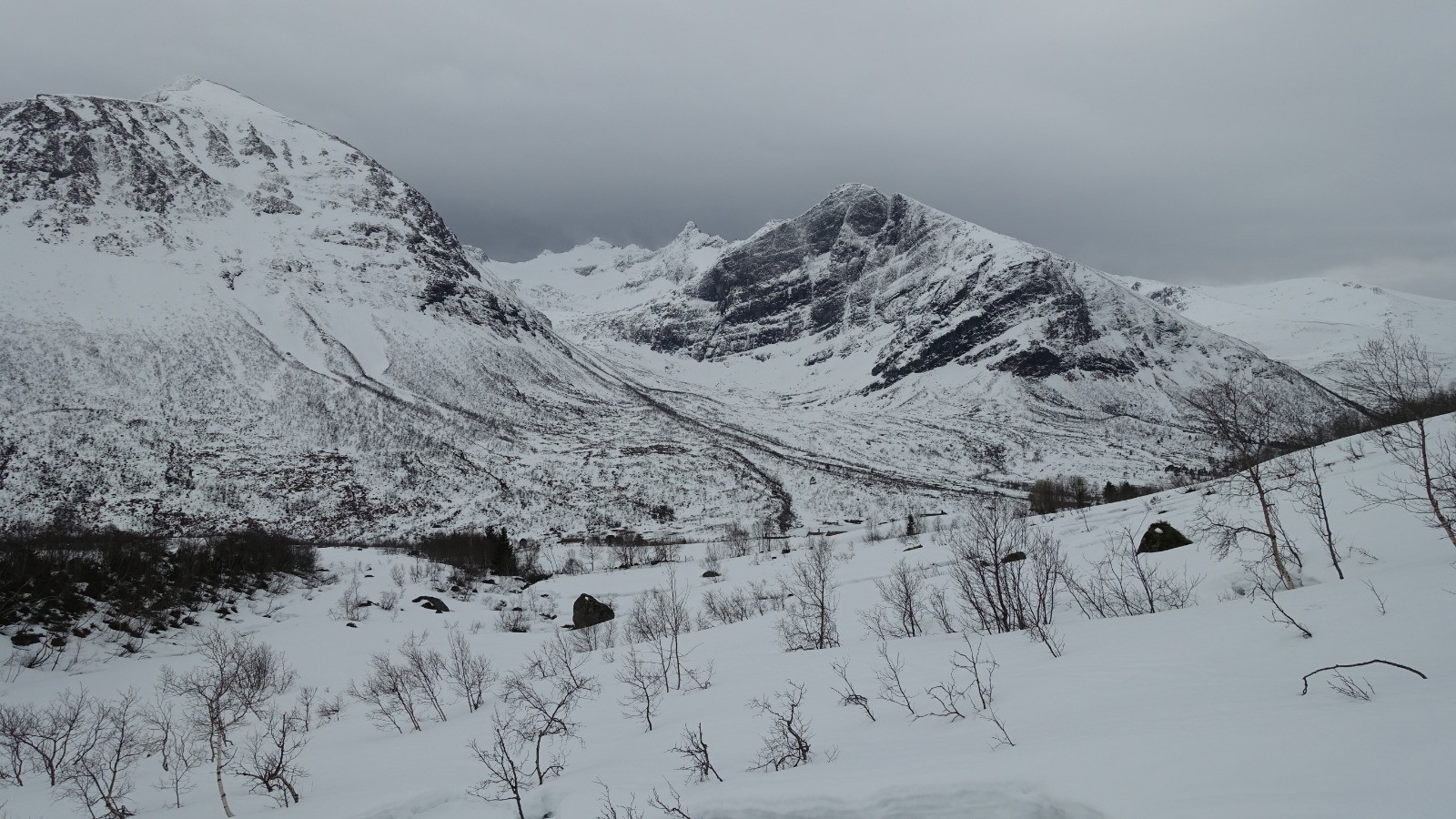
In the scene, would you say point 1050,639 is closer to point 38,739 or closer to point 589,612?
point 38,739

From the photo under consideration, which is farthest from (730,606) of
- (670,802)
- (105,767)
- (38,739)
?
(670,802)

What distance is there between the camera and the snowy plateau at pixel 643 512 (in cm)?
860

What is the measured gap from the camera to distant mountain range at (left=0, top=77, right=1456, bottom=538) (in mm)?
77938

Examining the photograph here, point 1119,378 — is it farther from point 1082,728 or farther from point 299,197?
point 299,197

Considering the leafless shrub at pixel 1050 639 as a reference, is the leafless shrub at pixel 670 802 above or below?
below

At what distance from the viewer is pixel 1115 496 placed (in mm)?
73750

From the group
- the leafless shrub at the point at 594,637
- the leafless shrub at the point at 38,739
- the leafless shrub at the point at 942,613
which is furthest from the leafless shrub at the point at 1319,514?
the leafless shrub at the point at 38,739

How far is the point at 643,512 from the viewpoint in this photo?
279 feet

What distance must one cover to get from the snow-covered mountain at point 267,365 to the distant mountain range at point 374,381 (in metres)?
0.49

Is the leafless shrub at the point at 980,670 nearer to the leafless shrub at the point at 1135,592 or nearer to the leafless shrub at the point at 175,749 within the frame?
the leafless shrub at the point at 1135,592

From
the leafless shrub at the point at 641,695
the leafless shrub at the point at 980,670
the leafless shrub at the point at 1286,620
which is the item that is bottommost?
the leafless shrub at the point at 641,695

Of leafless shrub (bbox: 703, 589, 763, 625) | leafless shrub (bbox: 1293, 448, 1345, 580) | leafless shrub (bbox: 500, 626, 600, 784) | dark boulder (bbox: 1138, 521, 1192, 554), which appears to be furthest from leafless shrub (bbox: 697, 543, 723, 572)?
leafless shrub (bbox: 1293, 448, 1345, 580)

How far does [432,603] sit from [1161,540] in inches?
1721

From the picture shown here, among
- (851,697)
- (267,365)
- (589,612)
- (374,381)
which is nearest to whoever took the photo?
(851,697)
